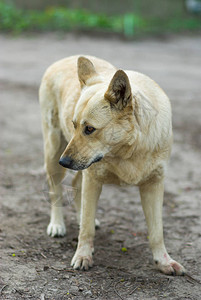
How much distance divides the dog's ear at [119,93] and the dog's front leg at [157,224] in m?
0.96

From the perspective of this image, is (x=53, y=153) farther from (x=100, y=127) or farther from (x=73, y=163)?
(x=100, y=127)

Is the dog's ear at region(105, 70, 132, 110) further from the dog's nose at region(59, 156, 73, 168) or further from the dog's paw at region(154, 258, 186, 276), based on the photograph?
the dog's paw at region(154, 258, 186, 276)

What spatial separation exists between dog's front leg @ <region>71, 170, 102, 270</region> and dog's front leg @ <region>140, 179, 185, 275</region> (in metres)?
0.45

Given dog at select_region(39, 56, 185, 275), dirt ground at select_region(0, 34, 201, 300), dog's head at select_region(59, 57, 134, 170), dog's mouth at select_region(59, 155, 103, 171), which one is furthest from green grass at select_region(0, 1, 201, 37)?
dog's mouth at select_region(59, 155, 103, 171)

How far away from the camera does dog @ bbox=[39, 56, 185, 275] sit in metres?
3.45

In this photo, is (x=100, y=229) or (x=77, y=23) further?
(x=77, y=23)

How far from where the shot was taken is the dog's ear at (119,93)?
331 cm

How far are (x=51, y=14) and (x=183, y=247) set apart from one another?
1596 cm

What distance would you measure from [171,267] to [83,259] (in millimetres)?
827

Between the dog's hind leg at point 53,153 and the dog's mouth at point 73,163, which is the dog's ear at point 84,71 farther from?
the dog's hind leg at point 53,153

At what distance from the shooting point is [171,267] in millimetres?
4094

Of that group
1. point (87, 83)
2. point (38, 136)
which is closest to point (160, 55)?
point (38, 136)

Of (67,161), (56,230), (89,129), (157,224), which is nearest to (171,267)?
(157,224)

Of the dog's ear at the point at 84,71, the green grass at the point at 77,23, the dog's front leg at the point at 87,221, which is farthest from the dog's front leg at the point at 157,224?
the green grass at the point at 77,23
